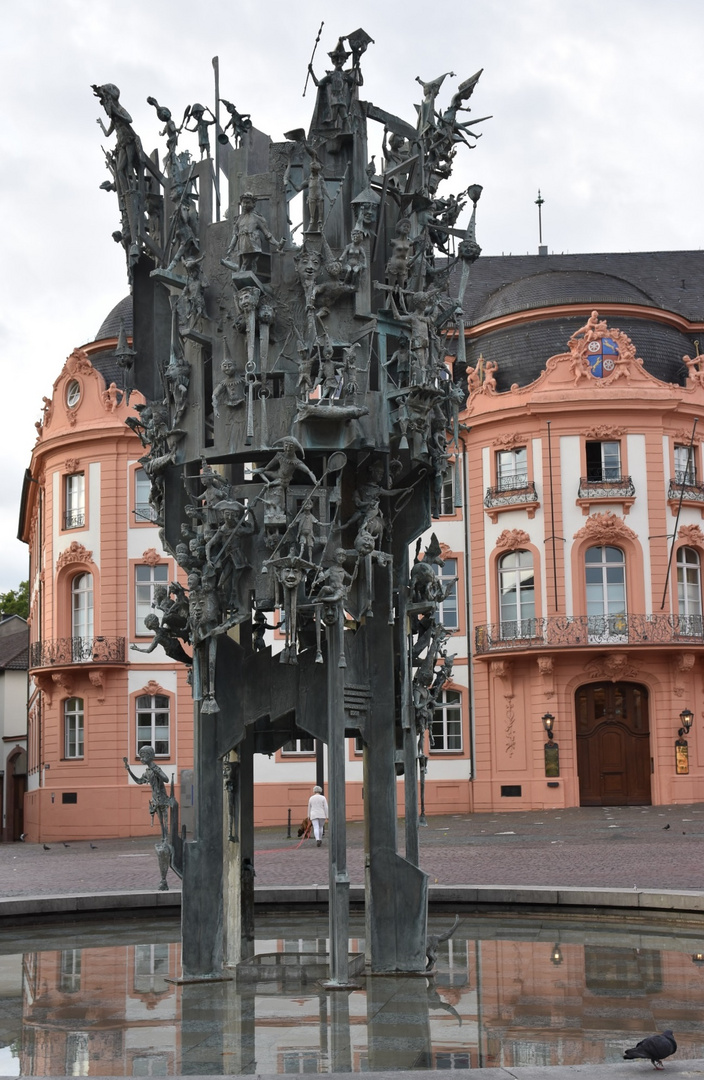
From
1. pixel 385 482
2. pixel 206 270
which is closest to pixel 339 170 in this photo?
A: pixel 206 270

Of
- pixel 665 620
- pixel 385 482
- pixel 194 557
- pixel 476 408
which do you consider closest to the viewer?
pixel 194 557

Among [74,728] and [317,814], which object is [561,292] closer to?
[74,728]

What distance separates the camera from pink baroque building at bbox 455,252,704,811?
42.0 m

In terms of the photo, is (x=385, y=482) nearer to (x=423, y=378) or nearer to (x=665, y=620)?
(x=423, y=378)

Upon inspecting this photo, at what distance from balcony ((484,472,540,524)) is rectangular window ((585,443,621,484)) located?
176cm

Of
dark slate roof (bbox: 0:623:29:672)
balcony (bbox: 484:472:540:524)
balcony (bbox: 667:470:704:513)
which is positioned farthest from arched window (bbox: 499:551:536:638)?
dark slate roof (bbox: 0:623:29:672)

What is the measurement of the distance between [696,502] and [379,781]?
3393 centimetres

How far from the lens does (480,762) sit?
142ft

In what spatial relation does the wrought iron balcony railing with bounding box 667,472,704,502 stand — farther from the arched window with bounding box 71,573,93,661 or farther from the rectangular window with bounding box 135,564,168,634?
the arched window with bounding box 71,573,93,661

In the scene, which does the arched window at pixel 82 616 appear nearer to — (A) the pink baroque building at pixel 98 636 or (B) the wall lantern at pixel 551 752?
(A) the pink baroque building at pixel 98 636

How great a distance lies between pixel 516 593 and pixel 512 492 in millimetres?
3004

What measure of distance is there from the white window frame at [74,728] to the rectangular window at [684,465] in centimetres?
1950

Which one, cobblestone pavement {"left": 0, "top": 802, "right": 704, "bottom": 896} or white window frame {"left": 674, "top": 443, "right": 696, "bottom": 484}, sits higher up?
white window frame {"left": 674, "top": 443, "right": 696, "bottom": 484}

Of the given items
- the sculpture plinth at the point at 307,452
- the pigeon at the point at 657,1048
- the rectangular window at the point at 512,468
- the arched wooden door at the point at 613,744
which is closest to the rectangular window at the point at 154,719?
the rectangular window at the point at 512,468
